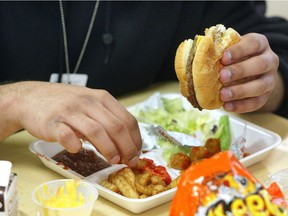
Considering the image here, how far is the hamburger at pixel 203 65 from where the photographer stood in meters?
1.21

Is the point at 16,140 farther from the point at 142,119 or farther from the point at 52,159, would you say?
the point at 142,119

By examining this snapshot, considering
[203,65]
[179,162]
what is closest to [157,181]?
[179,162]

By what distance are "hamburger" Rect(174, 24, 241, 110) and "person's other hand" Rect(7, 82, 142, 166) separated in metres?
0.17

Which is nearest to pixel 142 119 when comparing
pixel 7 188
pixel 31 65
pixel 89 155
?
pixel 89 155

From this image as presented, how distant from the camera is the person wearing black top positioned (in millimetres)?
1169

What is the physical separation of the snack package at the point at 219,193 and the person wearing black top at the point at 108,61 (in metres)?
0.36

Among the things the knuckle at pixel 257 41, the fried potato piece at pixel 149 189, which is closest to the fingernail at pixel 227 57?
the knuckle at pixel 257 41

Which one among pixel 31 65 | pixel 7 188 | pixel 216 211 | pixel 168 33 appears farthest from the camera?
pixel 168 33

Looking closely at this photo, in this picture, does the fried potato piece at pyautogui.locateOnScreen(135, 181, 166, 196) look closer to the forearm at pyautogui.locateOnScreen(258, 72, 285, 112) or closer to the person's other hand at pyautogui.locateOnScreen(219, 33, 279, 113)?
the person's other hand at pyautogui.locateOnScreen(219, 33, 279, 113)

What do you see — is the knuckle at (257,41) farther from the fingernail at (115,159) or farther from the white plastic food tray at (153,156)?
the fingernail at (115,159)

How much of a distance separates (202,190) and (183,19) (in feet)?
4.07

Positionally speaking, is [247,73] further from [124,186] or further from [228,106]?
[124,186]

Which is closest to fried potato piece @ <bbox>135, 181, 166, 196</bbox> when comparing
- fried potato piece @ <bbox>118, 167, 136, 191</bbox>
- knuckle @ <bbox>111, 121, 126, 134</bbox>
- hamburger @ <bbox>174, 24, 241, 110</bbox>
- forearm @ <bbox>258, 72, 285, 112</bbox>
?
fried potato piece @ <bbox>118, 167, 136, 191</bbox>

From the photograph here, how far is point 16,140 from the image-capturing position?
147 cm
